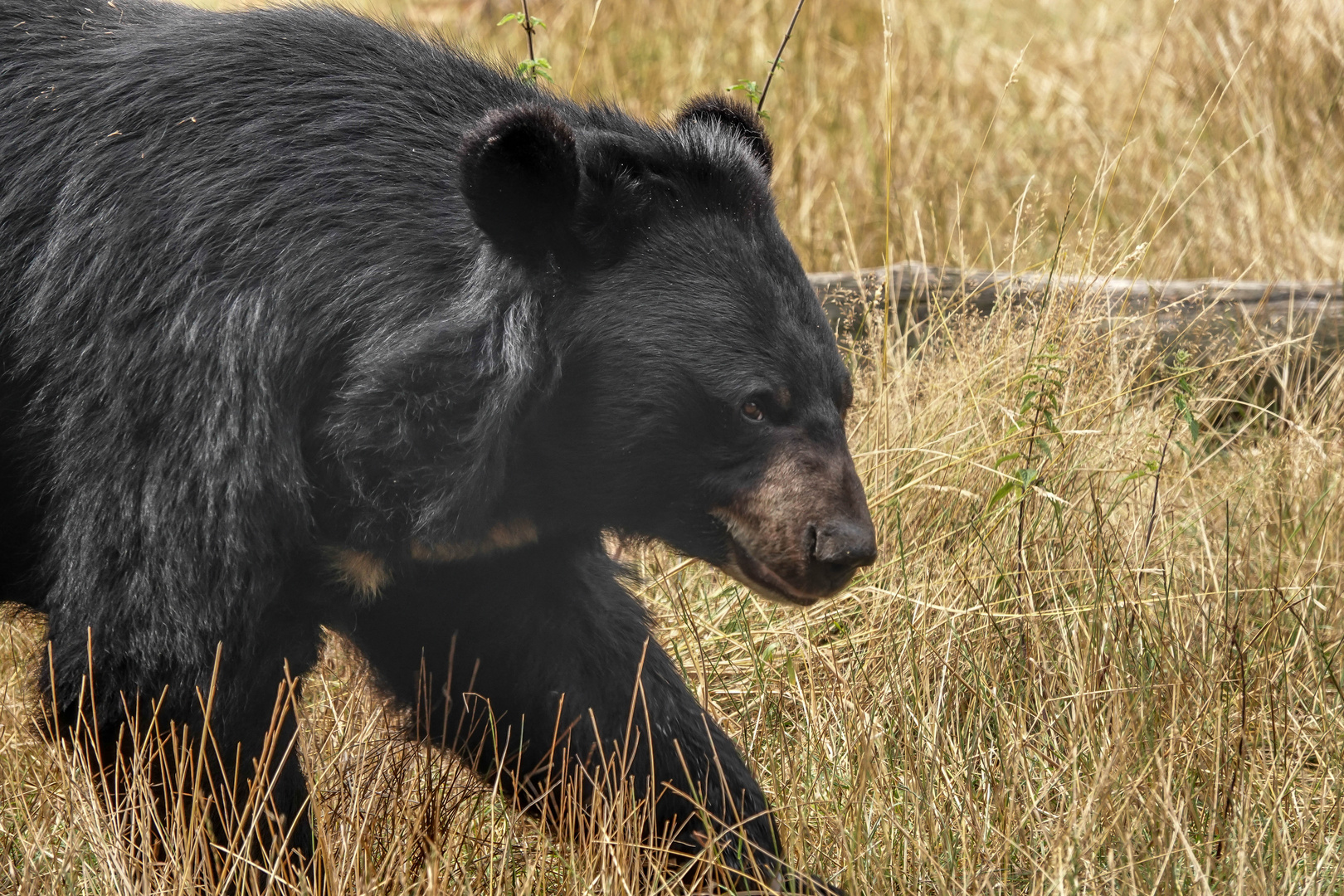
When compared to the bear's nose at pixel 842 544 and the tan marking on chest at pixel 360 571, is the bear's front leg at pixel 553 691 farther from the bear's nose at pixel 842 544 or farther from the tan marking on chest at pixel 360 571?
the bear's nose at pixel 842 544

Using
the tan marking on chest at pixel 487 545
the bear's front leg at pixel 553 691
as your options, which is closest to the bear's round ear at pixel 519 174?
the tan marking on chest at pixel 487 545

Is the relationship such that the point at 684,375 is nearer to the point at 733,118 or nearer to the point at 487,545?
the point at 487,545

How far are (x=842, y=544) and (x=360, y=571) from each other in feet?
2.97

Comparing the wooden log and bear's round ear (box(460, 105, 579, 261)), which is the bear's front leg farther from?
the wooden log

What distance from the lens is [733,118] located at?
10.5 ft

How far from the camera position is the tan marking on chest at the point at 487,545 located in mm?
2852

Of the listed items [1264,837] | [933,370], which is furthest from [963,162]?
[1264,837]

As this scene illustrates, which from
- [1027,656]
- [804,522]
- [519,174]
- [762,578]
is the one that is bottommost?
[1027,656]

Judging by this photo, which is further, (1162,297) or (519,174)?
(1162,297)

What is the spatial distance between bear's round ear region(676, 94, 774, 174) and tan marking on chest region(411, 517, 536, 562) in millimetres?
928

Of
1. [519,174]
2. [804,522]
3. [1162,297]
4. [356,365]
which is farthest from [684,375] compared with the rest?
[1162,297]

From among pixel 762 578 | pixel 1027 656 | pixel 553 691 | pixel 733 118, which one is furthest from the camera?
pixel 1027 656

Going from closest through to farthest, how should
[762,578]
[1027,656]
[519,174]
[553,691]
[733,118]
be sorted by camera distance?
[519,174] < [762,578] < [553,691] < [733,118] < [1027,656]

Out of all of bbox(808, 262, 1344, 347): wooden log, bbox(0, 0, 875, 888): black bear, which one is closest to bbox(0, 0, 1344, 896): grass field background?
bbox(808, 262, 1344, 347): wooden log
